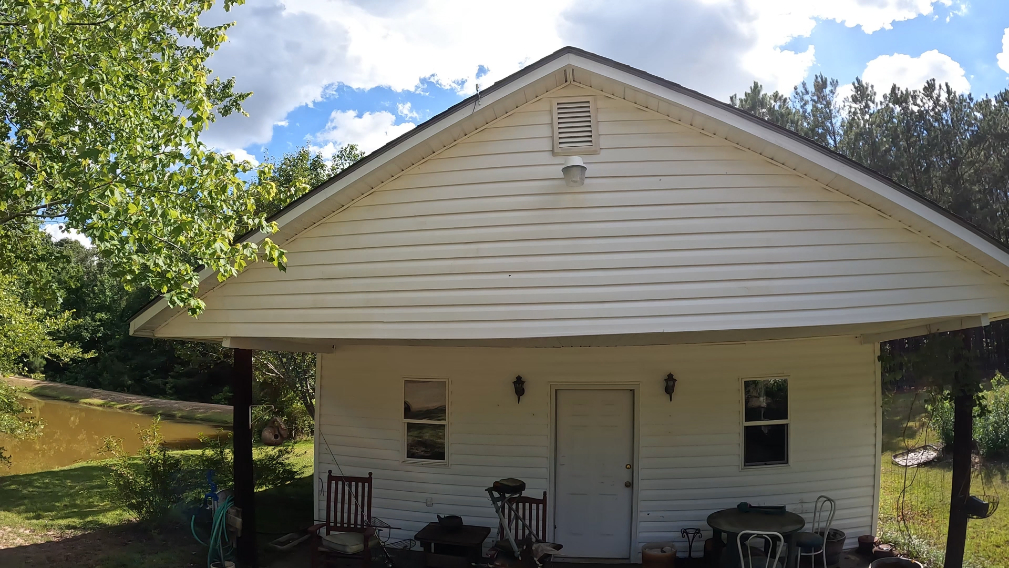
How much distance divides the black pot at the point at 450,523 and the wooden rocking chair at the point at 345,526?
Answer: 78 centimetres

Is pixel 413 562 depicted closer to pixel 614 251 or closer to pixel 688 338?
pixel 688 338

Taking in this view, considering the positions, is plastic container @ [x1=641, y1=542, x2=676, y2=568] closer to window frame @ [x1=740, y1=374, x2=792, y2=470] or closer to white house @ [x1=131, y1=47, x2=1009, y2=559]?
white house @ [x1=131, y1=47, x2=1009, y2=559]

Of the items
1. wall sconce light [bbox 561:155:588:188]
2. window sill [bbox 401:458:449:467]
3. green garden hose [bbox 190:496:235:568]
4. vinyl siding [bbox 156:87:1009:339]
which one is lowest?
green garden hose [bbox 190:496:235:568]

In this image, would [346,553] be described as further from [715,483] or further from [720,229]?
[720,229]

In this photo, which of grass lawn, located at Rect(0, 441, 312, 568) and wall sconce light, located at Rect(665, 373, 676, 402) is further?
wall sconce light, located at Rect(665, 373, 676, 402)

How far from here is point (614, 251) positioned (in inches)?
202

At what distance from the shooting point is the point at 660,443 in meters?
7.27

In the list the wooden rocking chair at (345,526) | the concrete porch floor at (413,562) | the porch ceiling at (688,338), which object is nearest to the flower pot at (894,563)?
the concrete porch floor at (413,562)

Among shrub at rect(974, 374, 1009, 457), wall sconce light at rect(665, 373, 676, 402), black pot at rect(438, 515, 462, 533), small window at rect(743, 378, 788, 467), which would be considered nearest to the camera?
black pot at rect(438, 515, 462, 533)

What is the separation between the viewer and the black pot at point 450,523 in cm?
687

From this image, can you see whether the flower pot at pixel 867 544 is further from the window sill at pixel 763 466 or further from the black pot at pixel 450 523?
the black pot at pixel 450 523

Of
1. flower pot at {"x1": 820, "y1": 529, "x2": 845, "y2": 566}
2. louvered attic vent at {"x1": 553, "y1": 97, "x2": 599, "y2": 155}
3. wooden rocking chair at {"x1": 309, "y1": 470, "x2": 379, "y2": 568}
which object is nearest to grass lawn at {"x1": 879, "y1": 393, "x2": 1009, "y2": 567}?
flower pot at {"x1": 820, "y1": 529, "x2": 845, "y2": 566}

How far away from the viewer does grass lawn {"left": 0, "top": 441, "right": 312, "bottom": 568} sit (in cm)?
705

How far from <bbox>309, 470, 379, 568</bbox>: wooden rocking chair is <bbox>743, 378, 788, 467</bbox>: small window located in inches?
182
